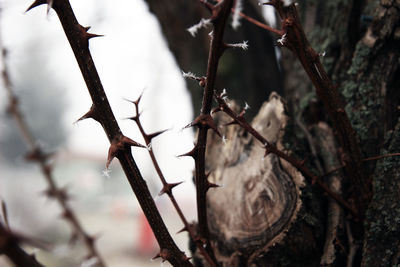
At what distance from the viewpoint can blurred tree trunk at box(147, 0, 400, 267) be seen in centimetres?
81

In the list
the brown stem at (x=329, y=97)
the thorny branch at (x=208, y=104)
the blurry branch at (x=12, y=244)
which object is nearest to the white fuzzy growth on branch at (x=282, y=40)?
the brown stem at (x=329, y=97)

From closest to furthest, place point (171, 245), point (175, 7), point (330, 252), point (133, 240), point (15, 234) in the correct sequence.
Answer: point (15, 234), point (171, 245), point (330, 252), point (175, 7), point (133, 240)

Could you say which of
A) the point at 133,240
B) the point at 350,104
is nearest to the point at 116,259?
the point at 133,240

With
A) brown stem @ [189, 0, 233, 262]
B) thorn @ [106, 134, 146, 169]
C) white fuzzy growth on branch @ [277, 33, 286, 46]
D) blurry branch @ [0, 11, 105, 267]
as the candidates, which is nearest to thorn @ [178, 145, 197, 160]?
brown stem @ [189, 0, 233, 262]

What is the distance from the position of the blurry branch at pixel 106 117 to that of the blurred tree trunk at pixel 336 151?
0.94ft

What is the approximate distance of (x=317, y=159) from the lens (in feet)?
3.17

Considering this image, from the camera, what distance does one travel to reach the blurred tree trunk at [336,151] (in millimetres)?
809

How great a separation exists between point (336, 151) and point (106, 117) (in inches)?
23.9

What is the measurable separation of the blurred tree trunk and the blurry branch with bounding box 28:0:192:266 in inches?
11.3

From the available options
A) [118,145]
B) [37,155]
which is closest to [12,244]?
[118,145]

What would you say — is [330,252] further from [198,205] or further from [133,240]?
[133,240]

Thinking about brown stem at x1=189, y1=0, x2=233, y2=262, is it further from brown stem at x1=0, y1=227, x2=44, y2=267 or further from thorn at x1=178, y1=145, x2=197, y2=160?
brown stem at x1=0, y1=227, x2=44, y2=267

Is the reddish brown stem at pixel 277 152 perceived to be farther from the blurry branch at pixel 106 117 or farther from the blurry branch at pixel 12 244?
the blurry branch at pixel 12 244

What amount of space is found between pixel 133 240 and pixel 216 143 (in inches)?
385
